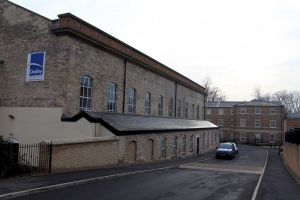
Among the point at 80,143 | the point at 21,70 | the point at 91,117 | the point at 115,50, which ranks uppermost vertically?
the point at 115,50

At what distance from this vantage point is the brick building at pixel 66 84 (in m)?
23.3

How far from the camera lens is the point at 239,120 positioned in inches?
3447

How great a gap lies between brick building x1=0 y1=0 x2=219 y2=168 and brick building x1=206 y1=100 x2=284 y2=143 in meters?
58.4

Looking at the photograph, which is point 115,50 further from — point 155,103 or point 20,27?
point 155,103

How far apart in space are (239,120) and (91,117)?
6973 centimetres

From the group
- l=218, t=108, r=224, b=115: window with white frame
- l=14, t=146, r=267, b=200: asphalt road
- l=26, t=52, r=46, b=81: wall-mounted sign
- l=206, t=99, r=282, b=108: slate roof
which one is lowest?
l=14, t=146, r=267, b=200: asphalt road

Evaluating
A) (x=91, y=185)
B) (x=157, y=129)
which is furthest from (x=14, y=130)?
(x=91, y=185)

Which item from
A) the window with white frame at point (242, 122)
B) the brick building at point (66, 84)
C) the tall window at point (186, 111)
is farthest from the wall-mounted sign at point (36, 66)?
the window with white frame at point (242, 122)

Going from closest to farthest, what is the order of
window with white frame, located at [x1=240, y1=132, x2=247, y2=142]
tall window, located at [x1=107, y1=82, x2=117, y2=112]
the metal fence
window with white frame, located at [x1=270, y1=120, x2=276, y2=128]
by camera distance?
the metal fence → tall window, located at [x1=107, y1=82, x2=117, y2=112] → window with white frame, located at [x1=270, y1=120, x2=276, y2=128] → window with white frame, located at [x1=240, y1=132, x2=247, y2=142]

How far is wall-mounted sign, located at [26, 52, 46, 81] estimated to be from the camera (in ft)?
80.3

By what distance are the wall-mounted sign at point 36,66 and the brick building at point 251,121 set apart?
65.7 metres

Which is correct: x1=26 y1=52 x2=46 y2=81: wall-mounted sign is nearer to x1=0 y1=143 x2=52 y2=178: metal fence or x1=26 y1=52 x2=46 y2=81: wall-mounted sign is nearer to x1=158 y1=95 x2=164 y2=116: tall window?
x1=0 y1=143 x2=52 y2=178: metal fence

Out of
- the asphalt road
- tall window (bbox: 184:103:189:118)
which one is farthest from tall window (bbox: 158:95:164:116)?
the asphalt road

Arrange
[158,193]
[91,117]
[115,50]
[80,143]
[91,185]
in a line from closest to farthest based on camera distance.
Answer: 1. [158,193]
2. [91,185]
3. [80,143]
4. [91,117]
5. [115,50]
